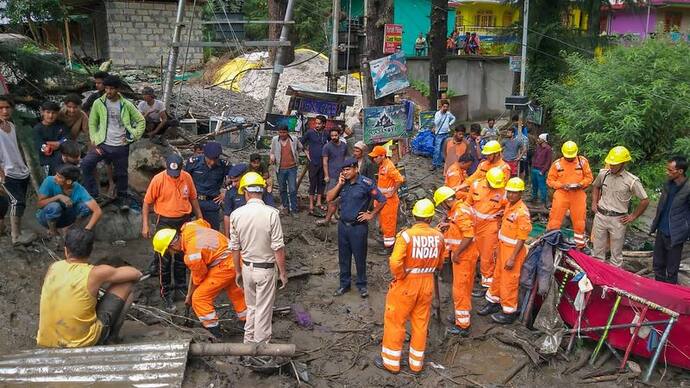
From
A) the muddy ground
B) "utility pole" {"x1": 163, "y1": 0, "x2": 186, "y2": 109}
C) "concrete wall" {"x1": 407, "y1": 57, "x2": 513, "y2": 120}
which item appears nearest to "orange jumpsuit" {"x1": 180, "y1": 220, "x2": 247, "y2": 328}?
the muddy ground

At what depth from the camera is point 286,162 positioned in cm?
1003

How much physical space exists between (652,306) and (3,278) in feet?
22.4

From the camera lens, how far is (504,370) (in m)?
6.11

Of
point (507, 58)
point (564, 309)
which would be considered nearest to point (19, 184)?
point (564, 309)

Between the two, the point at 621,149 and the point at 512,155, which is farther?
the point at 512,155

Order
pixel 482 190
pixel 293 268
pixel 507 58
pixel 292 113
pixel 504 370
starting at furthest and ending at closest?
pixel 507 58 → pixel 292 113 → pixel 293 268 → pixel 482 190 → pixel 504 370

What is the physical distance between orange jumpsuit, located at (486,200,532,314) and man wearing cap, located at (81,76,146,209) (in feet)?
16.8

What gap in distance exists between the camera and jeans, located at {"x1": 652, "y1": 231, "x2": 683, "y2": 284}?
24.1ft

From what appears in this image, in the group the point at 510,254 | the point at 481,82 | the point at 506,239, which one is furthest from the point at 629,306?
the point at 481,82

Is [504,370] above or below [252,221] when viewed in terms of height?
below

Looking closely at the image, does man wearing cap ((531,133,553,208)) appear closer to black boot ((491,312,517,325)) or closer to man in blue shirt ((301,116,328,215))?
man in blue shirt ((301,116,328,215))

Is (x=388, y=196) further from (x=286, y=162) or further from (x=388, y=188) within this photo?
(x=286, y=162)

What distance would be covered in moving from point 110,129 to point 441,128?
8.09 m

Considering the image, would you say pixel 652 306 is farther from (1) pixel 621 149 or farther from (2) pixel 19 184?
(2) pixel 19 184
